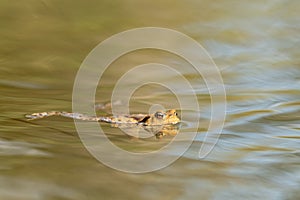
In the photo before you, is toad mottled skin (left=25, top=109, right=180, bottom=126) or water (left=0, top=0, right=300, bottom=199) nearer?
water (left=0, top=0, right=300, bottom=199)

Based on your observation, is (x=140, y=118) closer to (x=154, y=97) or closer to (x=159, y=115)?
(x=159, y=115)

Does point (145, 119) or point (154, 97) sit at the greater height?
point (154, 97)

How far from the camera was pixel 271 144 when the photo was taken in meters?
3.03

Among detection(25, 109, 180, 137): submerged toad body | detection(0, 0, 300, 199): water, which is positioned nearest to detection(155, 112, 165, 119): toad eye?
detection(25, 109, 180, 137): submerged toad body

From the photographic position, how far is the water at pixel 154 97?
235 cm

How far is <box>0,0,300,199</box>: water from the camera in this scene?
2.35m

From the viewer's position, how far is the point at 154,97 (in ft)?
12.8

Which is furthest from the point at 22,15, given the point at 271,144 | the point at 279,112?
the point at 271,144

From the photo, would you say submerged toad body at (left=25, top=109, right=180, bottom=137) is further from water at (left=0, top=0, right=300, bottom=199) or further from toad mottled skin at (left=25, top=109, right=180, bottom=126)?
water at (left=0, top=0, right=300, bottom=199)

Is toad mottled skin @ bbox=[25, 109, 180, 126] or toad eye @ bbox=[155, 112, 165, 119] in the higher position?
toad eye @ bbox=[155, 112, 165, 119]

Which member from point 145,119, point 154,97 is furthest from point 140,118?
point 154,97

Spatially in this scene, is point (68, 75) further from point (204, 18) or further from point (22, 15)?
point (204, 18)

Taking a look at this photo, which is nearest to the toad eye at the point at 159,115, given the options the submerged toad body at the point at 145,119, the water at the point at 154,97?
the submerged toad body at the point at 145,119

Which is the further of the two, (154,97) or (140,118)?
(154,97)
